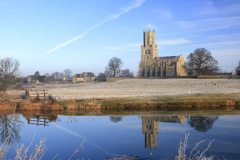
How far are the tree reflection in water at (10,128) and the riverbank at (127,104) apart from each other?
3.98 m

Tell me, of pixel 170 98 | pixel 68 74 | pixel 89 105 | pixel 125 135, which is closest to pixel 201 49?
pixel 170 98

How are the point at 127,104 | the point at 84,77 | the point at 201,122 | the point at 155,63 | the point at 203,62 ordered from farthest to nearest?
the point at 84,77
the point at 155,63
the point at 203,62
the point at 127,104
the point at 201,122

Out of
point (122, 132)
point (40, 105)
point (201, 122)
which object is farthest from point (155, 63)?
point (122, 132)

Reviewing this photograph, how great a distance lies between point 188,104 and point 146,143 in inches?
536

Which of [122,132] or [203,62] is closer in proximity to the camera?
[122,132]

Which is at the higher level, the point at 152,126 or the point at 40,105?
the point at 40,105

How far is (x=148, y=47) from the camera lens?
115m

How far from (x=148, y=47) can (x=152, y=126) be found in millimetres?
101661

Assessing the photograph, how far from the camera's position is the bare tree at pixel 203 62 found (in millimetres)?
64875

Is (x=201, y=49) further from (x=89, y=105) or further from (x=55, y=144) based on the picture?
(x=55, y=144)

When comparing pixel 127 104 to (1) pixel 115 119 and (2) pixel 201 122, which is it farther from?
(2) pixel 201 122

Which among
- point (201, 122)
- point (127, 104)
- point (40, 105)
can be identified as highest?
point (127, 104)

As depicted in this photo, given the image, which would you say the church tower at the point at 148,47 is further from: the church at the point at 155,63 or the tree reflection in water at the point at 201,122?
the tree reflection in water at the point at 201,122

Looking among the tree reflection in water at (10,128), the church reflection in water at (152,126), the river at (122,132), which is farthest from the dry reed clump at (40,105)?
the church reflection in water at (152,126)
